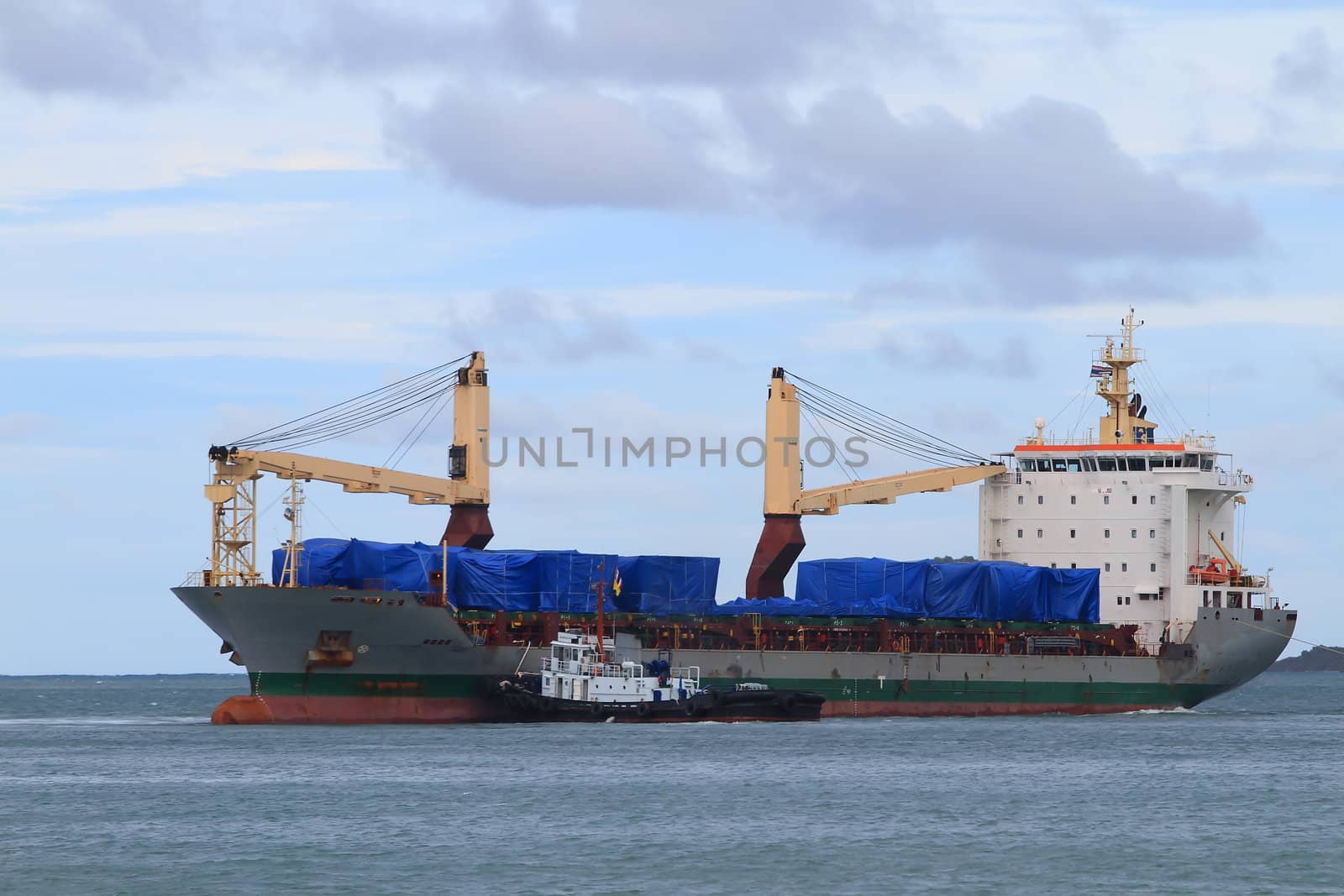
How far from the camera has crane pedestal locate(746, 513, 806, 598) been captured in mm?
69062

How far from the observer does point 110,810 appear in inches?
1612

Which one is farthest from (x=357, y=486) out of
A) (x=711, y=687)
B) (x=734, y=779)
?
(x=734, y=779)

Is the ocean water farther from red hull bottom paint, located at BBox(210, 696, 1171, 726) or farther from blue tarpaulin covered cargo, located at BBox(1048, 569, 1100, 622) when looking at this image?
blue tarpaulin covered cargo, located at BBox(1048, 569, 1100, 622)

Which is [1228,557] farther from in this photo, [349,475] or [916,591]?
[349,475]

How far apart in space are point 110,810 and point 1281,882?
951 inches

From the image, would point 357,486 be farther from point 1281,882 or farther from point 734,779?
point 1281,882

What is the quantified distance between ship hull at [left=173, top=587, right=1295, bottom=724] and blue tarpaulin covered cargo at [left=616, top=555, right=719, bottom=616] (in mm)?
1761

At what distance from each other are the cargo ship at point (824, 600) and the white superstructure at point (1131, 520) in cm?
8

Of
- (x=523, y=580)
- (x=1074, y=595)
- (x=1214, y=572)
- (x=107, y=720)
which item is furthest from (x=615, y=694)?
(x=107, y=720)

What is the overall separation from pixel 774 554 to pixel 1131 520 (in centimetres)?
1358

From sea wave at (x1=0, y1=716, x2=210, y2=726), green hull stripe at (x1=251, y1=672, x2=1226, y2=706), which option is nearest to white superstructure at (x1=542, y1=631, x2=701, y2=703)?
green hull stripe at (x1=251, y1=672, x2=1226, y2=706)

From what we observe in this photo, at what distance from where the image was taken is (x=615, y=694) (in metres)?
58.7

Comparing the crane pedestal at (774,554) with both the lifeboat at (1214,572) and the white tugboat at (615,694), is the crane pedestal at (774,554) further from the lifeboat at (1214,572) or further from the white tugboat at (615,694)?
the lifeboat at (1214,572)

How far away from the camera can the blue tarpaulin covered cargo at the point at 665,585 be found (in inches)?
2445
